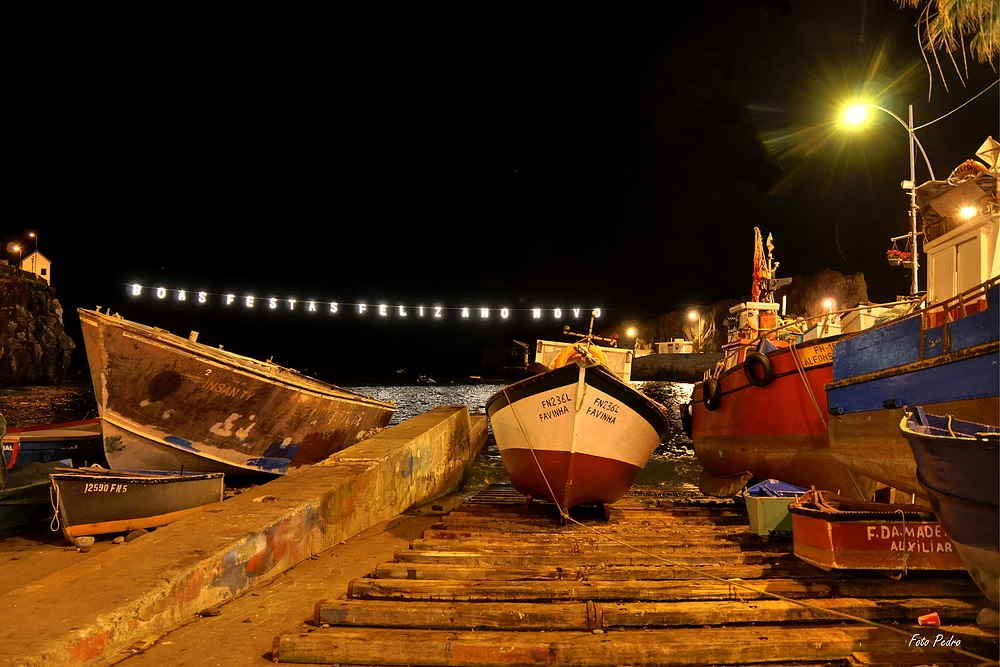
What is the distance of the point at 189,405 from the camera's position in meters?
10.6

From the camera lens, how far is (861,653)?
3488 mm

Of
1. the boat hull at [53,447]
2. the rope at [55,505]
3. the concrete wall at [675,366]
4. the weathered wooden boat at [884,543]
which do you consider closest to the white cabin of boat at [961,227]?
the weathered wooden boat at [884,543]

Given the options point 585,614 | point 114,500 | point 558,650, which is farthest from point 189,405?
point 558,650

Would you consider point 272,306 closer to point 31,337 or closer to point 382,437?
point 382,437

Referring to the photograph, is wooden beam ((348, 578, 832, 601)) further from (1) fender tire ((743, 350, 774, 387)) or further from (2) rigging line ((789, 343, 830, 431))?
(1) fender tire ((743, 350, 774, 387))

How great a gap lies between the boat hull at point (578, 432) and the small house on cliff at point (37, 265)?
80.9 meters

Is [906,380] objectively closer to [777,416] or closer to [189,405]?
[777,416]

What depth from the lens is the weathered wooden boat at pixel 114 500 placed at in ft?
23.0

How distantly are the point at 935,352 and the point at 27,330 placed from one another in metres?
73.6

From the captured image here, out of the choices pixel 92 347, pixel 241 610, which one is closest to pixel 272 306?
pixel 92 347

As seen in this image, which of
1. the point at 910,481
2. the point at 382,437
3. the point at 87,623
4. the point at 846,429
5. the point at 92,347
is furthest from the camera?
the point at 92,347

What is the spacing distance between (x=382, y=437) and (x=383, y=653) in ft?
19.6

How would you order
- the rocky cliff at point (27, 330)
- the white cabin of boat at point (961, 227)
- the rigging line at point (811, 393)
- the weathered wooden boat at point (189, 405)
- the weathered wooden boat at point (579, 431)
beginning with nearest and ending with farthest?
1. the white cabin of boat at point (961, 227)
2. the weathered wooden boat at point (579, 431)
3. the rigging line at point (811, 393)
4. the weathered wooden boat at point (189, 405)
5. the rocky cliff at point (27, 330)

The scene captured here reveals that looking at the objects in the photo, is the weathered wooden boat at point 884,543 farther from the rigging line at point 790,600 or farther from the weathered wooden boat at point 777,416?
the weathered wooden boat at point 777,416
